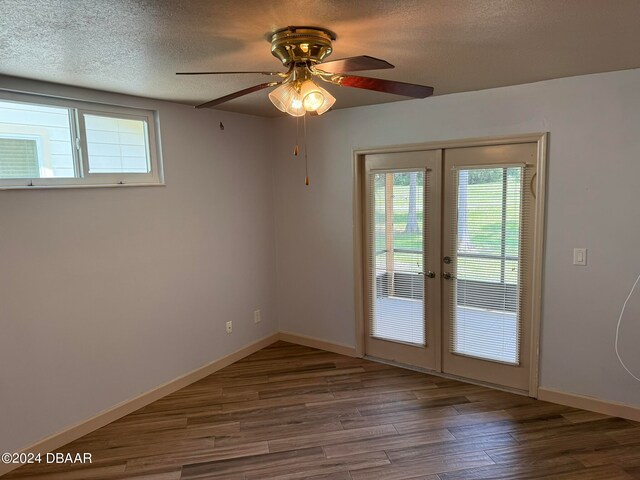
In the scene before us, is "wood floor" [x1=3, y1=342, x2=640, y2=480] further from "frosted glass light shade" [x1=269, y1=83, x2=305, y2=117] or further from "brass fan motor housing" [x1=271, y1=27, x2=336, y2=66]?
"brass fan motor housing" [x1=271, y1=27, x2=336, y2=66]

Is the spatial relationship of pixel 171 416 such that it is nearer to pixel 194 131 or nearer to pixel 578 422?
pixel 194 131

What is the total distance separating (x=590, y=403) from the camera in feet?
10.2

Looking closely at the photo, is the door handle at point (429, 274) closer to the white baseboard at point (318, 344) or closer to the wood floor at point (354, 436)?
the wood floor at point (354, 436)

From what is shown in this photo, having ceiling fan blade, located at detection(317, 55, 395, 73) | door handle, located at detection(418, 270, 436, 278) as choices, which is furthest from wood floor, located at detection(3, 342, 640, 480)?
ceiling fan blade, located at detection(317, 55, 395, 73)

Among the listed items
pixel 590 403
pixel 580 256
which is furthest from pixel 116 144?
pixel 590 403

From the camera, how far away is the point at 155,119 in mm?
3408

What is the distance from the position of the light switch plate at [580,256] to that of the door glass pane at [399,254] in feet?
3.82

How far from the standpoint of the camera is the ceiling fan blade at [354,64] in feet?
5.33

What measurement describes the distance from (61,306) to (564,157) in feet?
11.9

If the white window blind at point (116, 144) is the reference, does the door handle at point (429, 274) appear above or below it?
below

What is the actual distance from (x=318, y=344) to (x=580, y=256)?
256cm

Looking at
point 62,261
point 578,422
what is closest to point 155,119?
point 62,261

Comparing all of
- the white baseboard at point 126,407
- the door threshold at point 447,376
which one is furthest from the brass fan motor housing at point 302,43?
the door threshold at point 447,376

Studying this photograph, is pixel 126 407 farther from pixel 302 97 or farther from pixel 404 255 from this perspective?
pixel 302 97
